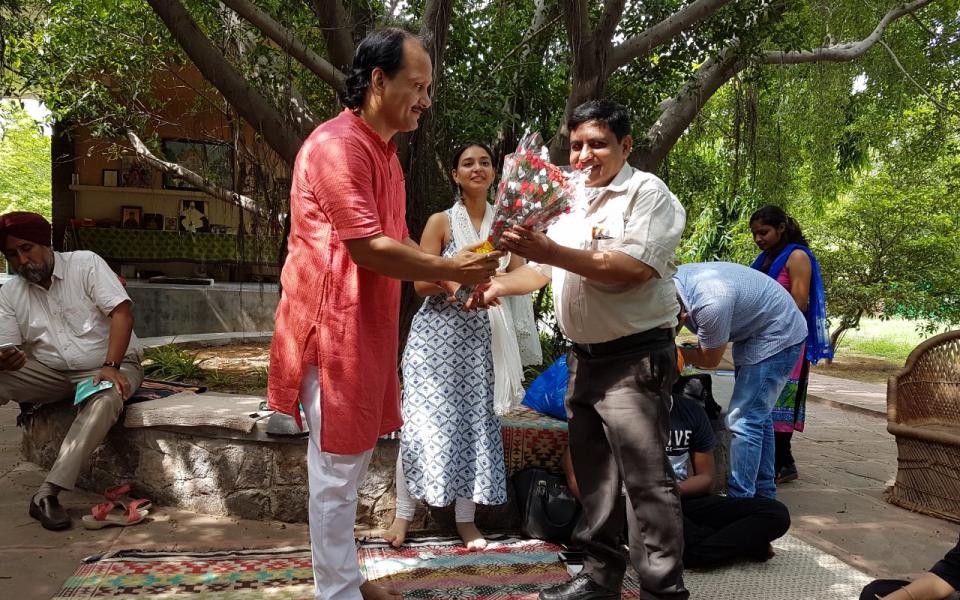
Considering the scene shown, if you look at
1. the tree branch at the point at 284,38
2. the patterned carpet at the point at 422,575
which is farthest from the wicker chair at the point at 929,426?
the tree branch at the point at 284,38

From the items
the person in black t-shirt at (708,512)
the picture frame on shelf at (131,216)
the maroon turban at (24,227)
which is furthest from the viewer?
the picture frame on shelf at (131,216)

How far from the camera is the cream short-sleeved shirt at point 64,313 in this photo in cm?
388

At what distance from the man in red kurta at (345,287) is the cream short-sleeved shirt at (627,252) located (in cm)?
46

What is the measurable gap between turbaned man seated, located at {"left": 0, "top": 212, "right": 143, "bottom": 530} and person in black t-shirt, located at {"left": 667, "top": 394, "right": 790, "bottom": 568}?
303 centimetres

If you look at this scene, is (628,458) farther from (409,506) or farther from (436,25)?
(436,25)

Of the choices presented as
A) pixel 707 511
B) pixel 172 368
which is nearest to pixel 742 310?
pixel 707 511

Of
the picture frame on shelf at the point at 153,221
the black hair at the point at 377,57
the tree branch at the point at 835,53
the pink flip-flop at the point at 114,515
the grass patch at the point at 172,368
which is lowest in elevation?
the pink flip-flop at the point at 114,515

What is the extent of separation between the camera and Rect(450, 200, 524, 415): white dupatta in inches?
137

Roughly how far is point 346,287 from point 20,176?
25.2 m

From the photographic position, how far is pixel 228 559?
3207 millimetres

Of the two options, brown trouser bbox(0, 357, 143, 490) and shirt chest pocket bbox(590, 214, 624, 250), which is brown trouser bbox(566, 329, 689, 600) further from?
brown trouser bbox(0, 357, 143, 490)

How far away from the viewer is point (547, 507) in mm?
3510

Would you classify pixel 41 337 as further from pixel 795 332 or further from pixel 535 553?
pixel 795 332

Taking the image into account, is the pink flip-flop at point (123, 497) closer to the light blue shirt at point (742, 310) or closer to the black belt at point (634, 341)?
the black belt at point (634, 341)
